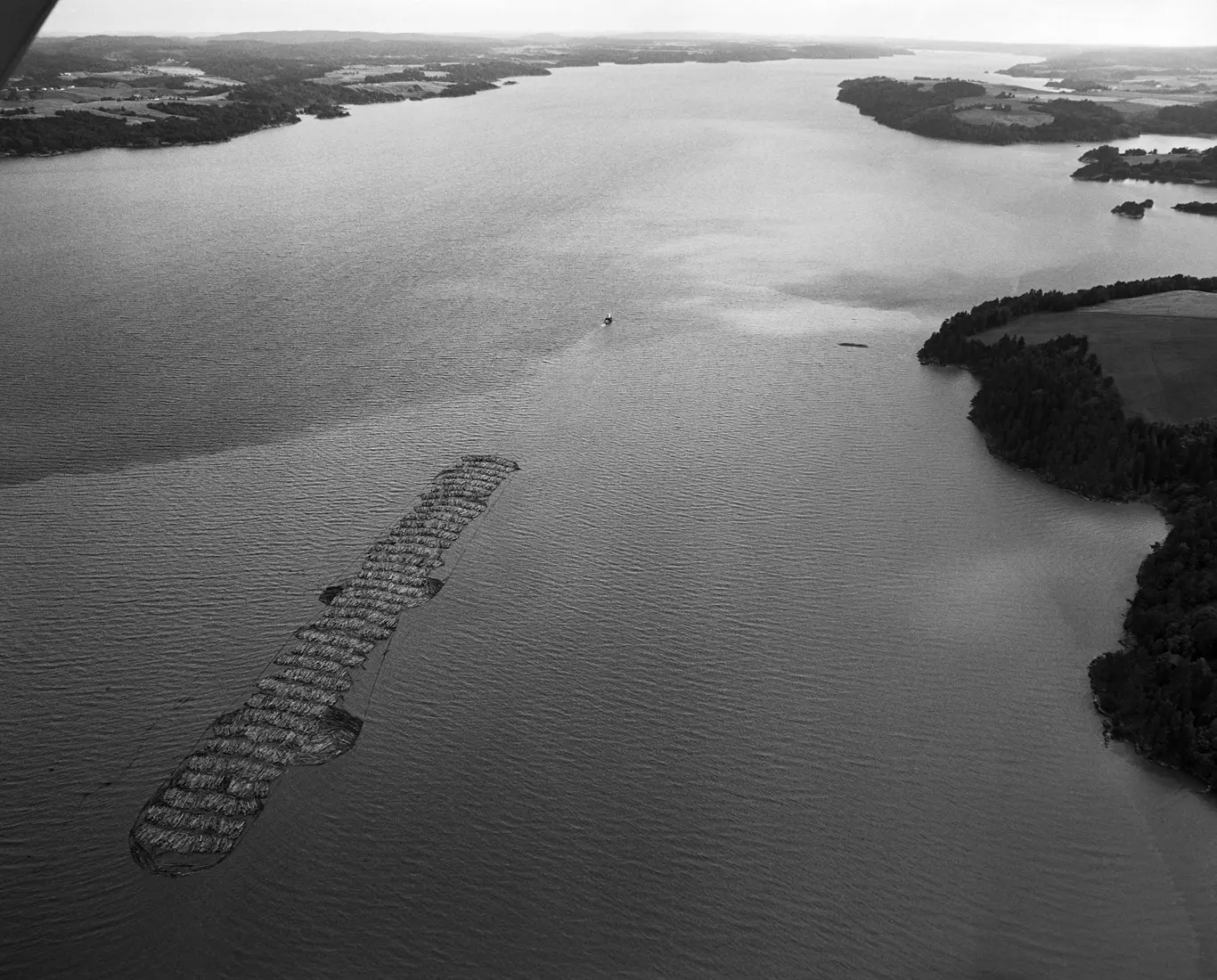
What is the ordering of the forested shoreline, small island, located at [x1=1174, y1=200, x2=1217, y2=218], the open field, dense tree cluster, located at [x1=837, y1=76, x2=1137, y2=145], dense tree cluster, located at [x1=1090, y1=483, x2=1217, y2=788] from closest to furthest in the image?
dense tree cluster, located at [x1=1090, y1=483, x2=1217, y2=788] < the forested shoreline < the open field < small island, located at [x1=1174, y1=200, x2=1217, y2=218] < dense tree cluster, located at [x1=837, y1=76, x2=1137, y2=145]

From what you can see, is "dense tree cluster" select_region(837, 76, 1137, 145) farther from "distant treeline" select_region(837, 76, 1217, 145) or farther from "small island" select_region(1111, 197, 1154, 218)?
"small island" select_region(1111, 197, 1154, 218)

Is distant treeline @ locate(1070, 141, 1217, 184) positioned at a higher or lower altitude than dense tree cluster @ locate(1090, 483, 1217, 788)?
higher

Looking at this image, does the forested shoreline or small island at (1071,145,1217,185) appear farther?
small island at (1071,145,1217,185)

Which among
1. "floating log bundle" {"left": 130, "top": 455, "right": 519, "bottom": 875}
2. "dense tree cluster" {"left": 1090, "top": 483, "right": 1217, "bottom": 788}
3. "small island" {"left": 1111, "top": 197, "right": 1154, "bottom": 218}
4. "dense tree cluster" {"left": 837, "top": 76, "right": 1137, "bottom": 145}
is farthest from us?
"dense tree cluster" {"left": 837, "top": 76, "right": 1137, "bottom": 145}

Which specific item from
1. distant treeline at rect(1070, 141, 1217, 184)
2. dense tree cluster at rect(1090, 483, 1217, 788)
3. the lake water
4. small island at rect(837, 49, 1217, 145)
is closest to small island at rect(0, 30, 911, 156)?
the lake water

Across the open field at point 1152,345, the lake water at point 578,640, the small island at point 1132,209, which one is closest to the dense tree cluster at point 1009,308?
the open field at point 1152,345

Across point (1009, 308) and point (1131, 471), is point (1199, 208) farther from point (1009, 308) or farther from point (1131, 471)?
point (1131, 471)

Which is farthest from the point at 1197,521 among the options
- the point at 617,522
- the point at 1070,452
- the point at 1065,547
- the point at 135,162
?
the point at 135,162

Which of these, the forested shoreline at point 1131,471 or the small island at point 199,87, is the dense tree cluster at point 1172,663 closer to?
the forested shoreline at point 1131,471
